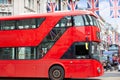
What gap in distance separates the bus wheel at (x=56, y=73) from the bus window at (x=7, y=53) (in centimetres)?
257

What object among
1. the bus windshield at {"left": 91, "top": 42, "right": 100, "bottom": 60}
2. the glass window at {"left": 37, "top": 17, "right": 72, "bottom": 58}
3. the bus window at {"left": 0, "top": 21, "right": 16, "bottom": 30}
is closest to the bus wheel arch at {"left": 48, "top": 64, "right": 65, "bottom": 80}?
the glass window at {"left": 37, "top": 17, "right": 72, "bottom": 58}

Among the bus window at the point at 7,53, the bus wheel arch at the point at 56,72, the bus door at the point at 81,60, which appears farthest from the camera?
the bus window at the point at 7,53

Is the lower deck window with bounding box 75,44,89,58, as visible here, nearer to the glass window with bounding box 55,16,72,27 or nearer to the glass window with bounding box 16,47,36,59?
the glass window with bounding box 55,16,72,27

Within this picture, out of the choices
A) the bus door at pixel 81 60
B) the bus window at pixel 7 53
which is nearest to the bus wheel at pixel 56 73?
the bus door at pixel 81 60

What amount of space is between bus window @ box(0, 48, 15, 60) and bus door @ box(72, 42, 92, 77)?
3.78 metres

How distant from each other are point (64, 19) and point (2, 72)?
496cm

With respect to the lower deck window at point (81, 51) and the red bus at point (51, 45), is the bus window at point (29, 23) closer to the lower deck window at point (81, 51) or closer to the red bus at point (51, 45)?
the red bus at point (51, 45)

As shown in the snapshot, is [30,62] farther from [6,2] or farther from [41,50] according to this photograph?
[6,2]

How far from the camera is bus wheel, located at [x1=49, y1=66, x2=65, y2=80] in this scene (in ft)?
66.0

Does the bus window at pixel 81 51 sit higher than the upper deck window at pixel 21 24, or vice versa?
the upper deck window at pixel 21 24

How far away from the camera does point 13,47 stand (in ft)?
69.4

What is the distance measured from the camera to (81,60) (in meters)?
19.7

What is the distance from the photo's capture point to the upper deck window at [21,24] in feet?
67.9

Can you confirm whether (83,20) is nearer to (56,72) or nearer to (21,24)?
(56,72)
